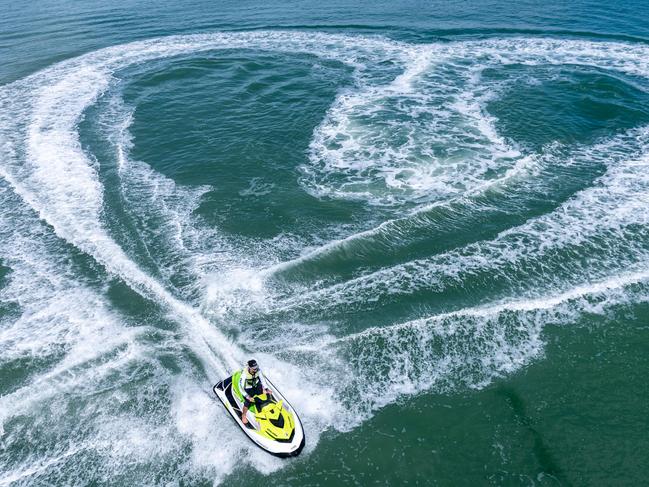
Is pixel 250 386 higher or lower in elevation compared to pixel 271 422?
higher

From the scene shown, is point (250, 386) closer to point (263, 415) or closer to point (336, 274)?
point (263, 415)

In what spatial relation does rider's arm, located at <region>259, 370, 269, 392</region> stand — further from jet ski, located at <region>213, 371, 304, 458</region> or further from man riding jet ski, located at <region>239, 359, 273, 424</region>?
jet ski, located at <region>213, 371, 304, 458</region>

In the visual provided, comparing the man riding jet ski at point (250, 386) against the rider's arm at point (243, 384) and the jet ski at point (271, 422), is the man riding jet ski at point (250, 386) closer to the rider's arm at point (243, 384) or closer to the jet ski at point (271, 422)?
the rider's arm at point (243, 384)

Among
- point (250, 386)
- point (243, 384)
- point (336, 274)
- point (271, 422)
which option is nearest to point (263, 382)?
point (243, 384)

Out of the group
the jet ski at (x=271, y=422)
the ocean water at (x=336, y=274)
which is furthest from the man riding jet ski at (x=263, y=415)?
the ocean water at (x=336, y=274)

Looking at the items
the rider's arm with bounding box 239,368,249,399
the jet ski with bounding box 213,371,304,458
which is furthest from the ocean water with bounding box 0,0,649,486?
the rider's arm with bounding box 239,368,249,399

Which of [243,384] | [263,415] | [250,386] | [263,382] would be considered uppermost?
[250,386]

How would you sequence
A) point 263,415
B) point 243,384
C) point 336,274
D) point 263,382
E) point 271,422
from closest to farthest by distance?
point 271,422, point 263,415, point 243,384, point 263,382, point 336,274
